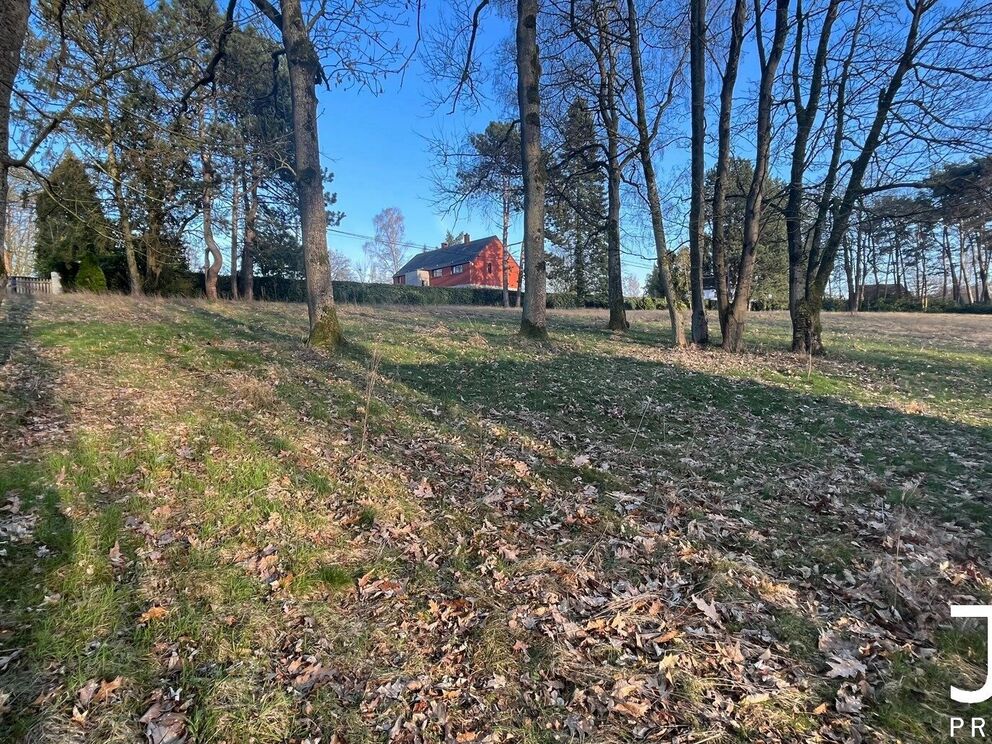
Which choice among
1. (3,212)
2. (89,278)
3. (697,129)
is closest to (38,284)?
(89,278)

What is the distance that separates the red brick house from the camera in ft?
172

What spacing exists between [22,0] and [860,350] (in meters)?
17.4

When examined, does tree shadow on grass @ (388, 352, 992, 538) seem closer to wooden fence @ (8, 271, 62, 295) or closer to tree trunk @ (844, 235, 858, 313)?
wooden fence @ (8, 271, 62, 295)

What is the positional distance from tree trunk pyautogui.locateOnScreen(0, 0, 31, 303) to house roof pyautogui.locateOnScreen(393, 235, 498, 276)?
161 feet

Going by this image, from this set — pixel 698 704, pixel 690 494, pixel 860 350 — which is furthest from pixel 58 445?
pixel 860 350

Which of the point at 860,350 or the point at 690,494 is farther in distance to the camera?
the point at 860,350

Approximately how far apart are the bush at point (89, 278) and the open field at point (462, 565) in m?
16.0

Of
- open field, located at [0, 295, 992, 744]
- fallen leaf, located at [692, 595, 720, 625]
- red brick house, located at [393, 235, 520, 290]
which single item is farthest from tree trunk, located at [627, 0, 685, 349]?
red brick house, located at [393, 235, 520, 290]

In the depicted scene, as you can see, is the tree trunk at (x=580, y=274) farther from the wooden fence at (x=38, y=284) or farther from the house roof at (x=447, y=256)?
the wooden fence at (x=38, y=284)

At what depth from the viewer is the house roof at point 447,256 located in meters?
53.2

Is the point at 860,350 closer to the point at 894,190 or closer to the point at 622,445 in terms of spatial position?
the point at 894,190

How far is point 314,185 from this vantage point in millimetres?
8586

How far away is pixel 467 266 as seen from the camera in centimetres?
5259

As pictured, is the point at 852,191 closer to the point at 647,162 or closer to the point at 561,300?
the point at 647,162
